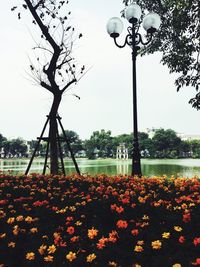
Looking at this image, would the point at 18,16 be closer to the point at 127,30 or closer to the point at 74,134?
the point at 127,30

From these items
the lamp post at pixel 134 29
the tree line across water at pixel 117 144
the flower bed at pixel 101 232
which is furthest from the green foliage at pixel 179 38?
the tree line across water at pixel 117 144

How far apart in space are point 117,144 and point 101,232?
167 metres

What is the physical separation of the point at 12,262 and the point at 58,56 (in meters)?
10.9

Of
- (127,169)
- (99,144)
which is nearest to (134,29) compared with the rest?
(127,169)

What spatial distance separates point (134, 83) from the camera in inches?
453

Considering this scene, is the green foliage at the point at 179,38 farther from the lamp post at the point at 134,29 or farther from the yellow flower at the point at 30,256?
the yellow flower at the point at 30,256

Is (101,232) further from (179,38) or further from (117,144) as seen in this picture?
(117,144)

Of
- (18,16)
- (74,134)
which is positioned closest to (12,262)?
(18,16)

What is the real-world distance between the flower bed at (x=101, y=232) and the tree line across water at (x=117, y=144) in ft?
474

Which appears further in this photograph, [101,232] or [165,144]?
[165,144]

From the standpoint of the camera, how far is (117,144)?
170875mm

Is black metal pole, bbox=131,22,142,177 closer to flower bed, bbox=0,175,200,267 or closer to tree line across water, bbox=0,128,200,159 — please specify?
flower bed, bbox=0,175,200,267

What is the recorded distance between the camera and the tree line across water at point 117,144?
6048 inches

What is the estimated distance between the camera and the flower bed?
3668mm
